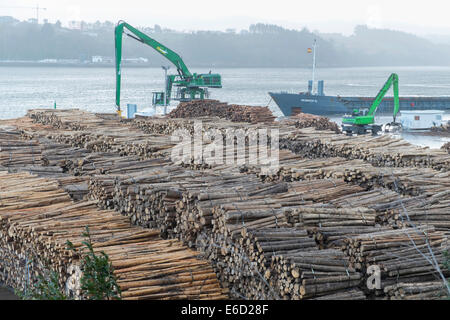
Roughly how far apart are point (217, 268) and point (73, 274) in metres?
2.52

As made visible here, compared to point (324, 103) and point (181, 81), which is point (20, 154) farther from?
point (324, 103)

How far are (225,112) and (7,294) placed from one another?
63.1ft

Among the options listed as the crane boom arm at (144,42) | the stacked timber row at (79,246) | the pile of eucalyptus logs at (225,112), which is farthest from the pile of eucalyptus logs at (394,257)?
the crane boom arm at (144,42)

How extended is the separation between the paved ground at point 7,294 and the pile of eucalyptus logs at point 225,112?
1767 cm

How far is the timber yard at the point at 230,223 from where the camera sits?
31.4 ft

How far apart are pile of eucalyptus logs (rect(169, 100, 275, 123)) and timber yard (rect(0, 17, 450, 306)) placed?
915 cm

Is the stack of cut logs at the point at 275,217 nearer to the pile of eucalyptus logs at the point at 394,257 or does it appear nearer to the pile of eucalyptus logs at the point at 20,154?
the pile of eucalyptus logs at the point at 394,257

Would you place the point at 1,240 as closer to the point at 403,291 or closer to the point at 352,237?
the point at 352,237

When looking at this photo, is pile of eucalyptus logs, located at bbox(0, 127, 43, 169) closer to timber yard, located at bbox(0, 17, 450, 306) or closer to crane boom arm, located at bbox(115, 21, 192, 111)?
timber yard, located at bbox(0, 17, 450, 306)

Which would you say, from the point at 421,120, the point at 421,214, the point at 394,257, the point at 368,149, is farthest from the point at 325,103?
the point at 394,257

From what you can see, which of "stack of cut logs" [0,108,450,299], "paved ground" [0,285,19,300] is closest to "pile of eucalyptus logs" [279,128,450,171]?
"stack of cut logs" [0,108,450,299]

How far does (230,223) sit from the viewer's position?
10742 mm
